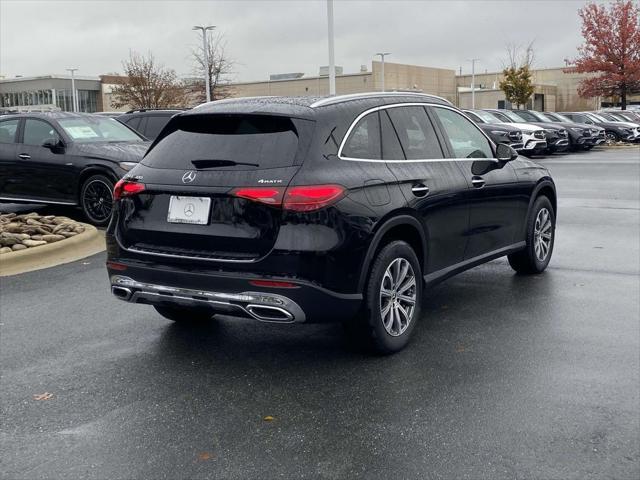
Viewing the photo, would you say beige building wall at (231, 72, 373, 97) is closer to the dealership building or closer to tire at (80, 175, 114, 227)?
the dealership building

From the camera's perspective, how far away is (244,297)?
15.6 feet

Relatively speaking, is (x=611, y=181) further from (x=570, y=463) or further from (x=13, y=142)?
(x=570, y=463)

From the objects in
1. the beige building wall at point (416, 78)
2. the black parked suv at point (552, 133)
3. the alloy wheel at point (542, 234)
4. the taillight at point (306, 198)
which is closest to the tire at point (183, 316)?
the taillight at point (306, 198)

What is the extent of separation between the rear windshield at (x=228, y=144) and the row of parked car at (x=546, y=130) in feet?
62.1

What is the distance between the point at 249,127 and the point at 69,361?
2046 millimetres

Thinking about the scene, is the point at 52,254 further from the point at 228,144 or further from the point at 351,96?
the point at 351,96

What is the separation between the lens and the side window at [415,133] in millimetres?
5762

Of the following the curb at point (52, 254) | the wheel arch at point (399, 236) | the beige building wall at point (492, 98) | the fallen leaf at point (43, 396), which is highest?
the beige building wall at point (492, 98)

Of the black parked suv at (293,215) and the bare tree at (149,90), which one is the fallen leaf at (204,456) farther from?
the bare tree at (149,90)

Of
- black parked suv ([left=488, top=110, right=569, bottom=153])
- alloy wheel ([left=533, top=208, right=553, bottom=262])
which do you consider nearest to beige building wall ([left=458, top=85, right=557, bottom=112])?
black parked suv ([left=488, top=110, right=569, bottom=153])

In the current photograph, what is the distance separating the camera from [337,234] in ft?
15.8

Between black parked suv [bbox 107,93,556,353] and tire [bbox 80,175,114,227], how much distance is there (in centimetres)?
596

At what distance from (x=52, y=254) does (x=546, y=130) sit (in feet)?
76.1

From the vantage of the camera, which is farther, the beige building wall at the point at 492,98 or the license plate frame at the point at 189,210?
the beige building wall at the point at 492,98
